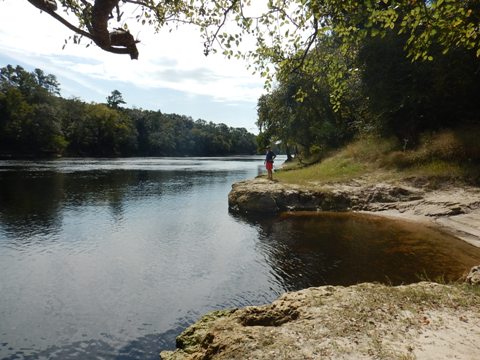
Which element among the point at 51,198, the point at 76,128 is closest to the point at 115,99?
the point at 76,128

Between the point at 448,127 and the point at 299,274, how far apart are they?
64.4ft

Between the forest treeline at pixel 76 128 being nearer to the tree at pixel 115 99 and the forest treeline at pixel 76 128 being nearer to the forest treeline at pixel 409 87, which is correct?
the tree at pixel 115 99

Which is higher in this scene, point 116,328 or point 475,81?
point 475,81

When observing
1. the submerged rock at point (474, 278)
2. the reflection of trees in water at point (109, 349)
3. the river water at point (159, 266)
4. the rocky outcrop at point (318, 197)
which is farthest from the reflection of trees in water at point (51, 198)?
the submerged rock at point (474, 278)

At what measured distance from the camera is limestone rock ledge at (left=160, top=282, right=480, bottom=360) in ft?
15.8

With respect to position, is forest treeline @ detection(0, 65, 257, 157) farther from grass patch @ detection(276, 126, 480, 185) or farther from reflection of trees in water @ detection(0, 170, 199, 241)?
grass patch @ detection(276, 126, 480, 185)

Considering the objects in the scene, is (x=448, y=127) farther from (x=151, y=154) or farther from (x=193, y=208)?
(x=151, y=154)

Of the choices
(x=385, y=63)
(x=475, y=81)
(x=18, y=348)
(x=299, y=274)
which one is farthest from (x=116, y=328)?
(x=475, y=81)

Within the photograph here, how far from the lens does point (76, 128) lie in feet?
355

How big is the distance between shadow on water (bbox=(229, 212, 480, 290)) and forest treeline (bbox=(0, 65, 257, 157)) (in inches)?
3622

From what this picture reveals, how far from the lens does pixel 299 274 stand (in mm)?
11180

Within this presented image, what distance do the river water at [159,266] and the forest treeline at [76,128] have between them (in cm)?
8160

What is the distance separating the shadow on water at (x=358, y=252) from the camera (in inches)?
420

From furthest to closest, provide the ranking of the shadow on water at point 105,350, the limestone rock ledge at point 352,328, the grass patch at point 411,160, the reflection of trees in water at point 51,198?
1. the grass patch at point 411,160
2. the reflection of trees in water at point 51,198
3. the shadow on water at point 105,350
4. the limestone rock ledge at point 352,328
